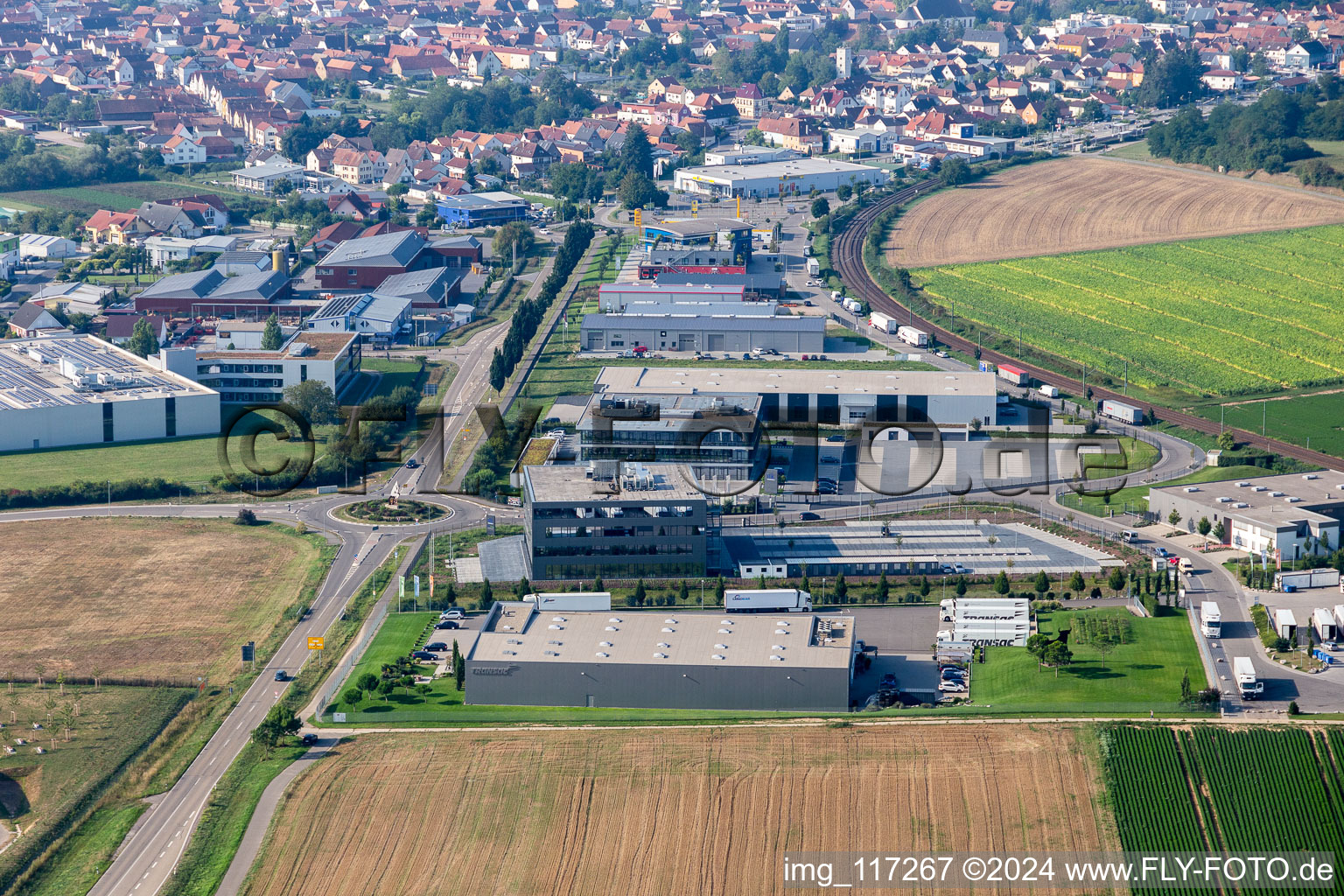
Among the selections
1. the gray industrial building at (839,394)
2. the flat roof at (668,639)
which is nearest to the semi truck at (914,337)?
the gray industrial building at (839,394)

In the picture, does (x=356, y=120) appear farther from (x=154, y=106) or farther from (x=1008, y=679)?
(x=1008, y=679)

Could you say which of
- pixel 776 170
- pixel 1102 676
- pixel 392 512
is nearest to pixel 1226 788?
pixel 1102 676

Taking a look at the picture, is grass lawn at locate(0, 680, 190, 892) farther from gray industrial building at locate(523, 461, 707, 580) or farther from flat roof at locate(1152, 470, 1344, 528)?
flat roof at locate(1152, 470, 1344, 528)

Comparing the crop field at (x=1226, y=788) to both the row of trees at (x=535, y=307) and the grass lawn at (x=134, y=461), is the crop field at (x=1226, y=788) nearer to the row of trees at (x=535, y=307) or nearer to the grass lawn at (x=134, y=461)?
the grass lawn at (x=134, y=461)

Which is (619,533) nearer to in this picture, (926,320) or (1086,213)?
(926,320)

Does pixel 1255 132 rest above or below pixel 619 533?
above

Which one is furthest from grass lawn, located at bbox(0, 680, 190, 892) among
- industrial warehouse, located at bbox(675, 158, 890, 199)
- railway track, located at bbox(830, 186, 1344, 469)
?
industrial warehouse, located at bbox(675, 158, 890, 199)

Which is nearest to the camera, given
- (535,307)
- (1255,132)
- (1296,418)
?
(1296,418)
